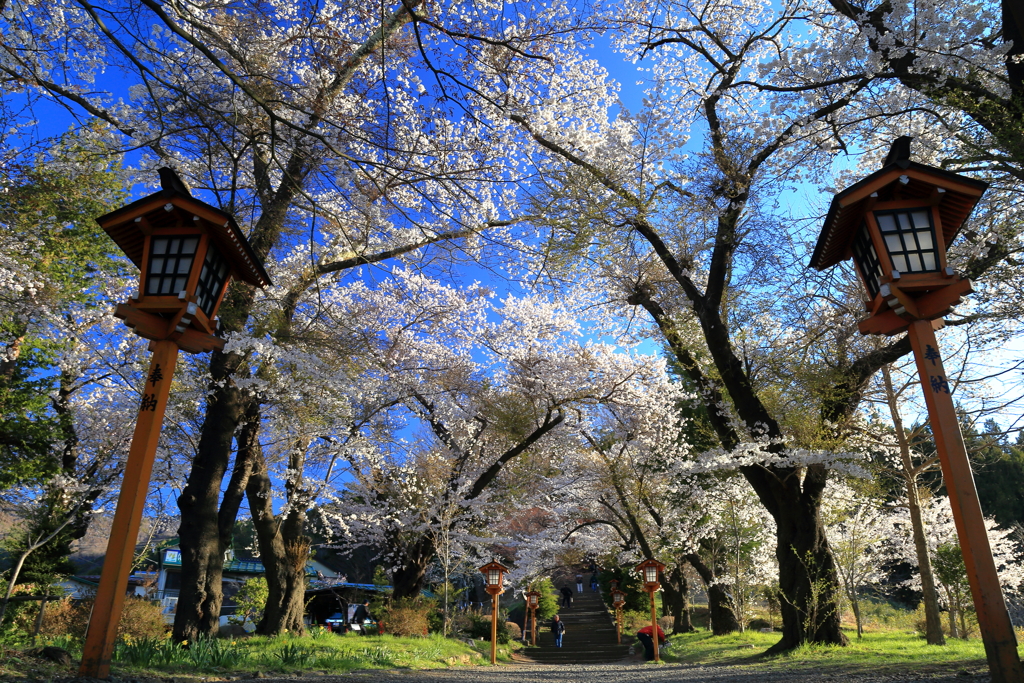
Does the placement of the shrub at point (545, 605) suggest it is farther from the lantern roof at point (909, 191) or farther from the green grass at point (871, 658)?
the lantern roof at point (909, 191)

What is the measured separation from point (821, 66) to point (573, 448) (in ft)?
38.6

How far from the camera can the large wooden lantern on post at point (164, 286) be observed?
161 inches

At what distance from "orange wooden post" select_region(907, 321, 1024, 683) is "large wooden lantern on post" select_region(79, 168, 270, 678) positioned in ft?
17.1

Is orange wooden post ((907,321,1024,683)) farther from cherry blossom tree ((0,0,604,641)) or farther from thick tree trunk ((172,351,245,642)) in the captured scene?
thick tree trunk ((172,351,245,642))

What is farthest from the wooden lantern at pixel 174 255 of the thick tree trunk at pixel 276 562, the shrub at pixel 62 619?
the shrub at pixel 62 619

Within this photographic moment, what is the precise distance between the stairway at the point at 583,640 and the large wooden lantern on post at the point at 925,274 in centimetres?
1376

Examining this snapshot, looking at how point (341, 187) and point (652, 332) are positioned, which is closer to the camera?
point (341, 187)

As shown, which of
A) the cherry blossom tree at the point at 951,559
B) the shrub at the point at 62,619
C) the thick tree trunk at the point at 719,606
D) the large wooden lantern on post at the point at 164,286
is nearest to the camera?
the large wooden lantern on post at the point at 164,286

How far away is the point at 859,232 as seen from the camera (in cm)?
473

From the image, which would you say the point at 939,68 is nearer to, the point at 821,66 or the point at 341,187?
the point at 821,66

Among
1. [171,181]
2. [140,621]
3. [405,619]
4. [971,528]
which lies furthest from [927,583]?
[140,621]

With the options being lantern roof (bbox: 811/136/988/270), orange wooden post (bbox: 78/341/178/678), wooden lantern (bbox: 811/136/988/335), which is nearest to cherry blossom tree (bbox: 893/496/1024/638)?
wooden lantern (bbox: 811/136/988/335)

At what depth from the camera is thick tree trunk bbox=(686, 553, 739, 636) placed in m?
16.6

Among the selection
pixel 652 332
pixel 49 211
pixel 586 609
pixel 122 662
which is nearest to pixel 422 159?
pixel 49 211
